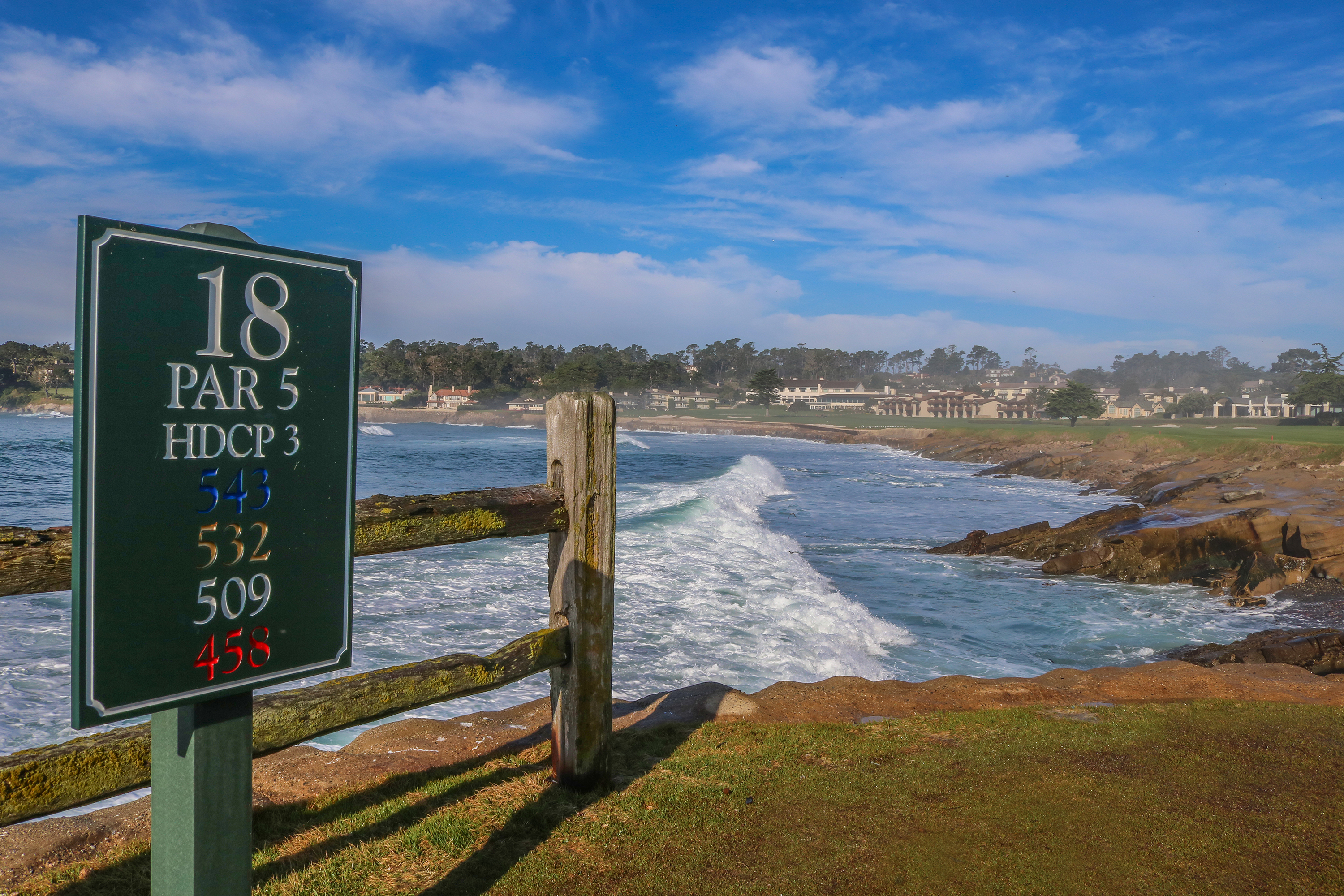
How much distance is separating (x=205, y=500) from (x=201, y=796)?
0.71m

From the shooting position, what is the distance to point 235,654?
1.96 m

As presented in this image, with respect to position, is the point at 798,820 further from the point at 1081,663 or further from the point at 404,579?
the point at 404,579

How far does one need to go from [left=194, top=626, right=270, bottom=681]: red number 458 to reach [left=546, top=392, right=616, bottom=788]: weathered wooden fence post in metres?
1.96

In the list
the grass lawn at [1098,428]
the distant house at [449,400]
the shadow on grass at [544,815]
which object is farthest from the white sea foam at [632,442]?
the shadow on grass at [544,815]

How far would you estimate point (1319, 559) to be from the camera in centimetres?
1437

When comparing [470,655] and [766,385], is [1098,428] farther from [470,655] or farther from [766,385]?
[470,655]

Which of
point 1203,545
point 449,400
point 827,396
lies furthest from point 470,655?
point 827,396

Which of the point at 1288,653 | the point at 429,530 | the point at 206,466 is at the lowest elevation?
the point at 1288,653

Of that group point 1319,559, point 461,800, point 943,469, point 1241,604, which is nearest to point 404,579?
point 461,800

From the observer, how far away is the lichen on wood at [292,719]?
7.06 ft

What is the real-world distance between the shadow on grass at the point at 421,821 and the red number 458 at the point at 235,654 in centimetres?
164

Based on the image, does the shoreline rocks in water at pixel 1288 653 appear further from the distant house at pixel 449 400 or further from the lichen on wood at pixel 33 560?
the distant house at pixel 449 400

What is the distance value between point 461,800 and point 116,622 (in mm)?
2572

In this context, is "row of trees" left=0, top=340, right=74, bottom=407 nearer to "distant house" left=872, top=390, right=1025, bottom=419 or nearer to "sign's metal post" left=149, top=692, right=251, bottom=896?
"sign's metal post" left=149, top=692, right=251, bottom=896
